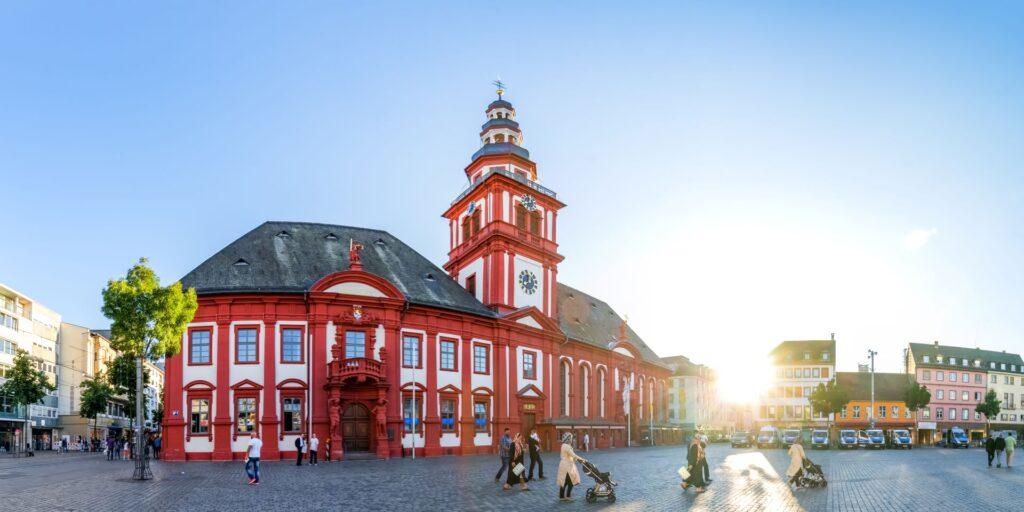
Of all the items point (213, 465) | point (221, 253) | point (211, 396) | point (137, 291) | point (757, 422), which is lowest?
point (757, 422)

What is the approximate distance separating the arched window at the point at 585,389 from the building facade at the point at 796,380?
5143 centimetres

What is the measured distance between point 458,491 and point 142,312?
48.6ft

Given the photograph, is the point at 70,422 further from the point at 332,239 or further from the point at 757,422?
the point at 757,422

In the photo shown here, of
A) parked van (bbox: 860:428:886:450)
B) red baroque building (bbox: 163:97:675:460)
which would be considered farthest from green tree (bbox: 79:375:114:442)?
parked van (bbox: 860:428:886:450)

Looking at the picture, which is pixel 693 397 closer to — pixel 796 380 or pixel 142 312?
pixel 796 380

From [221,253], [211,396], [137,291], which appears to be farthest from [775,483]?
[221,253]

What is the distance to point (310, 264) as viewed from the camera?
152 ft

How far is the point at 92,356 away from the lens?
332ft

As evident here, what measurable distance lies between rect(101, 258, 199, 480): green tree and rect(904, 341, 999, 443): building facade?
101144 mm

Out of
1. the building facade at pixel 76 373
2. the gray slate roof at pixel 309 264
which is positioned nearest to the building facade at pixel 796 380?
the gray slate roof at pixel 309 264

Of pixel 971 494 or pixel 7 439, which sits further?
pixel 7 439

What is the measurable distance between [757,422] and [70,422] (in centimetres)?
8912

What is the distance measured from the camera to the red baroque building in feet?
138

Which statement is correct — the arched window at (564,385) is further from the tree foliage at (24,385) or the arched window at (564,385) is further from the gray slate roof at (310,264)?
the tree foliage at (24,385)
